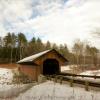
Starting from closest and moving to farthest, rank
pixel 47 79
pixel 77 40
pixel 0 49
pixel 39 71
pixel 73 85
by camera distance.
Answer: pixel 73 85 → pixel 47 79 → pixel 39 71 → pixel 0 49 → pixel 77 40

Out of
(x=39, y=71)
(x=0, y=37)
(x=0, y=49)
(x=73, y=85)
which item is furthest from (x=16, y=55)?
(x=73, y=85)

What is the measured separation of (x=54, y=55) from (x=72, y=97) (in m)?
11.3

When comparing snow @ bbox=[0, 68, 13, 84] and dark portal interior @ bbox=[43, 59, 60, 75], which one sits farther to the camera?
dark portal interior @ bbox=[43, 59, 60, 75]

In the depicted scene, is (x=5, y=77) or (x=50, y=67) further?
(x=5, y=77)

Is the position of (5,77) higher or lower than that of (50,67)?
lower

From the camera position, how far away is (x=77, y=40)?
244ft

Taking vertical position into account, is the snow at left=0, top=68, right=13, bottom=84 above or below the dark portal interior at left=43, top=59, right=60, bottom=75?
below

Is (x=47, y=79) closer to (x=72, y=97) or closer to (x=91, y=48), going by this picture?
(x=72, y=97)

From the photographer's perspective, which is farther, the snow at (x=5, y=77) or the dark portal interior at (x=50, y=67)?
the dark portal interior at (x=50, y=67)

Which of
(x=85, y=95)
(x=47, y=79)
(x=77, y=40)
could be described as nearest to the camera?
(x=85, y=95)

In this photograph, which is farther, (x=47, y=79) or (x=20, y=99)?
(x=47, y=79)

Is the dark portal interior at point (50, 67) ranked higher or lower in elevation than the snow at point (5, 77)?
higher

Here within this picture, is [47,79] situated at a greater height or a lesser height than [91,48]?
lesser

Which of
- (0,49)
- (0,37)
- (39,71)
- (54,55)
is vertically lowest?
(39,71)
